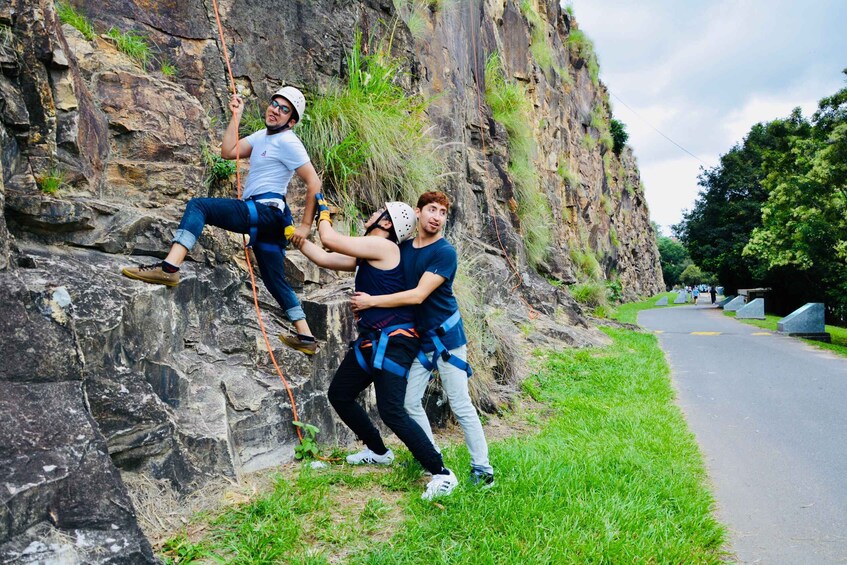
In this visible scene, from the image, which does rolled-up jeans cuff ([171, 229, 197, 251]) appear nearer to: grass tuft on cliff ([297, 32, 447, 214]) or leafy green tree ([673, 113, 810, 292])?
grass tuft on cliff ([297, 32, 447, 214])

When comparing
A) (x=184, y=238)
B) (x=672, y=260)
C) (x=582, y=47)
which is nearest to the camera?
(x=184, y=238)

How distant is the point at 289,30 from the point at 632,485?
5.68 meters

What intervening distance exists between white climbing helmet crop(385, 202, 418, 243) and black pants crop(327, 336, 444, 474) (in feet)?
2.32

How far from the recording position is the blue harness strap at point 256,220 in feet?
14.7

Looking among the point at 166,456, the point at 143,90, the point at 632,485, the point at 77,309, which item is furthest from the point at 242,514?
the point at 143,90

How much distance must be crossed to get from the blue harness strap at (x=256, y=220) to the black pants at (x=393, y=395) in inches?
42.0

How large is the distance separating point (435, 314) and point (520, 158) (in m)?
12.7

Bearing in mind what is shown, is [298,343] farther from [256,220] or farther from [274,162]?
[274,162]

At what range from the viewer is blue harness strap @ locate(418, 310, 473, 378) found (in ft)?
13.6

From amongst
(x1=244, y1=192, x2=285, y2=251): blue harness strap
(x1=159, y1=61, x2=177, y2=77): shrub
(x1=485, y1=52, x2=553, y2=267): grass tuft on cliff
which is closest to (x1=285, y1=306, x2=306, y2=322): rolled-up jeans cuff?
(x1=244, y1=192, x2=285, y2=251): blue harness strap

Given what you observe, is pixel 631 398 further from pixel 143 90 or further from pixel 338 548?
pixel 143 90

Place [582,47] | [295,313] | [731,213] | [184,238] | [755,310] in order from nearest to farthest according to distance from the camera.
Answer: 1. [184,238]
2. [295,313]
3. [755,310]
4. [582,47]
5. [731,213]

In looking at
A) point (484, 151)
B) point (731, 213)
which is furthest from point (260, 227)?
point (731, 213)

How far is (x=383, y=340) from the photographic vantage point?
4.11 meters
